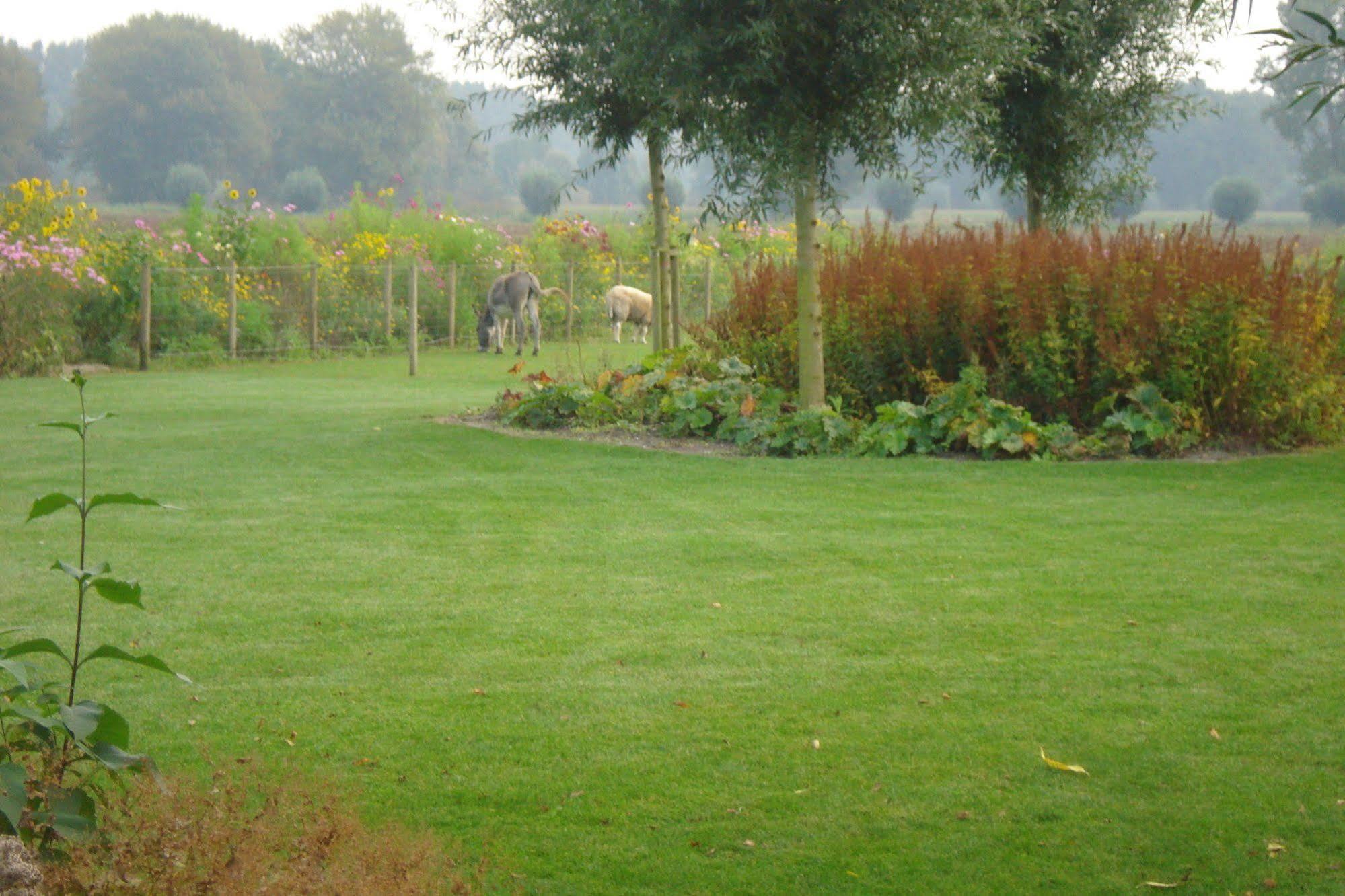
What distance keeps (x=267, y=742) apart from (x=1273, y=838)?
9.81 feet

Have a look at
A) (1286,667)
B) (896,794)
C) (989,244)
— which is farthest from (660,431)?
(896,794)

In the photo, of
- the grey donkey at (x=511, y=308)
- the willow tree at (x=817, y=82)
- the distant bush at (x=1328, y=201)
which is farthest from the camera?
the distant bush at (x=1328, y=201)

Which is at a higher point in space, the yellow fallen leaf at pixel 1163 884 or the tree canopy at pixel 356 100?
the tree canopy at pixel 356 100

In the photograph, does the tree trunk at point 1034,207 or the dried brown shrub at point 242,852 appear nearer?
the dried brown shrub at point 242,852

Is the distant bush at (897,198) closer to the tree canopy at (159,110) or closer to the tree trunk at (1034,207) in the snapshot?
the tree canopy at (159,110)

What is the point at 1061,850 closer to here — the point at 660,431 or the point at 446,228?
the point at 660,431

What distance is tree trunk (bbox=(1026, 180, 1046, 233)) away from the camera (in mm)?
15781

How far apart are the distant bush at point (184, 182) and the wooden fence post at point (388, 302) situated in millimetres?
47582

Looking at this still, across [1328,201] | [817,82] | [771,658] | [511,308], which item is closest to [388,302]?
[511,308]

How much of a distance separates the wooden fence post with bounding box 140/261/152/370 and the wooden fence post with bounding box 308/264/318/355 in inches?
120

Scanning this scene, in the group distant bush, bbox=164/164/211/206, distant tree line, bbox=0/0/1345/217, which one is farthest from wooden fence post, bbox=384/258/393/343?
distant bush, bbox=164/164/211/206

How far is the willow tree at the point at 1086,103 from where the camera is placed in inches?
579

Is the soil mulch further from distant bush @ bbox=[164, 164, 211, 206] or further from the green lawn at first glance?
distant bush @ bbox=[164, 164, 211, 206]

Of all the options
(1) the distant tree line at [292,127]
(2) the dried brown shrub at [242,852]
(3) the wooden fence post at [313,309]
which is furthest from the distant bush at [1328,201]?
(2) the dried brown shrub at [242,852]
